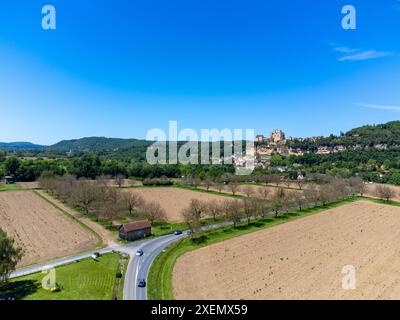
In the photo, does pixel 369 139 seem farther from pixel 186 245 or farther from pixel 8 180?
pixel 8 180

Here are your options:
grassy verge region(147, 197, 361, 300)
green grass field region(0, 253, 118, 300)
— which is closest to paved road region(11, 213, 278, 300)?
grassy verge region(147, 197, 361, 300)

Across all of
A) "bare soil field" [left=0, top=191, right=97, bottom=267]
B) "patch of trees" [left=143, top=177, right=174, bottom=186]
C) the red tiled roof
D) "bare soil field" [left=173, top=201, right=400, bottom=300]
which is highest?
"patch of trees" [left=143, top=177, right=174, bottom=186]

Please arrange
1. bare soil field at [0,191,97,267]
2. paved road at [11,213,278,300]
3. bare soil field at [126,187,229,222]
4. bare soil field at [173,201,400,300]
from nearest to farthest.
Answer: bare soil field at [173,201,400,300]
paved road at [11,213,278,300]
bare soil field at [0,191,97,267]
bare soil field at [126,187,229,222]

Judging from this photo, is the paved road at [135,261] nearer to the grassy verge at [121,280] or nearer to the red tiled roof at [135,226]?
the grassy verge at [121,280]

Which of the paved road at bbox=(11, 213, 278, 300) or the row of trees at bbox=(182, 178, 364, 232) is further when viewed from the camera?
the row of trees at bbox=(182, 178, 364, 232)

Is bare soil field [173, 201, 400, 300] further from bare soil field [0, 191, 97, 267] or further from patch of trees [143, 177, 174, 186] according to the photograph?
patch of trees [143, 177, 174, 186]
